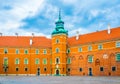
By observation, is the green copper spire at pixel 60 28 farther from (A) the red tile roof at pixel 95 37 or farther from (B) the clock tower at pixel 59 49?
(A) the red tile roof at pixel 95 37

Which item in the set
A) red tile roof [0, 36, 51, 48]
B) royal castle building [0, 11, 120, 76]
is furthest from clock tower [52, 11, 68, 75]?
red tile roof [0, 36, 51, 48]

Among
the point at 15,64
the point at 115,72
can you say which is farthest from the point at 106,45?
the point at 15,64

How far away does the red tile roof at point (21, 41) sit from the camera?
6831 cm

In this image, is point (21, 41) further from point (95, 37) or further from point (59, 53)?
point (95, 37)

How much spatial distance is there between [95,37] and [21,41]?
21.8 meters

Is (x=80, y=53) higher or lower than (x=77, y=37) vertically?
lower

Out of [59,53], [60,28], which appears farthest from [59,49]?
[60,28]

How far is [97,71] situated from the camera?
5569 centimetres

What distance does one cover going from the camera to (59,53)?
65188mm

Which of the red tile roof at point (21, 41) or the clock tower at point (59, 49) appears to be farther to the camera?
the red tile roof at point (21, 41)

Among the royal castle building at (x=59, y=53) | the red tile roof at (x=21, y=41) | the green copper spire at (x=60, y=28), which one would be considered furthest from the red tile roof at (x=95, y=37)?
the red tile roof at (x=21, y=41)

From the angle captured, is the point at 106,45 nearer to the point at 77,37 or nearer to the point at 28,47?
the point at 77,37

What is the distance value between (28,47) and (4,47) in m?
6.44

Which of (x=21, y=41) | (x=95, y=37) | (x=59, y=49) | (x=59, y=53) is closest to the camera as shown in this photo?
(x=95, y=37)
